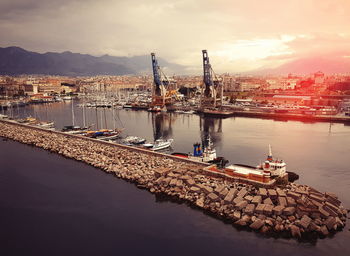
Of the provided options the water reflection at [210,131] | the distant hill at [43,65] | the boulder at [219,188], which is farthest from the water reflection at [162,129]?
the distant hill at [43,65]

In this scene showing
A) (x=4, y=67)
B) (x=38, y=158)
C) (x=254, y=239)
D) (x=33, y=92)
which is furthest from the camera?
(x=4, y=67)

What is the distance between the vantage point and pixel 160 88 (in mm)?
24344

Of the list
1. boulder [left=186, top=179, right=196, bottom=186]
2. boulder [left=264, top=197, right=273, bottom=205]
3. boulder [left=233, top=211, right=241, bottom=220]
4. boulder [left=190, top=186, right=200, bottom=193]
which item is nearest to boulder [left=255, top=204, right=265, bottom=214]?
boulder [left=264, top=197, right=273, bottom=205]

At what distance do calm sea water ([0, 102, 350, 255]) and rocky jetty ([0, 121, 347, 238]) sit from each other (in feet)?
0.61

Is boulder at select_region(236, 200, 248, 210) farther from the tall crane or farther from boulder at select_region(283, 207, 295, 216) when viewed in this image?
the tall crane

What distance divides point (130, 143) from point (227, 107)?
13.5 meters

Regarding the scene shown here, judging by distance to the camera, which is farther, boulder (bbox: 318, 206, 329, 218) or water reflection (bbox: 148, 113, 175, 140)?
water reflection (bbox: 148, 113, 175, 140)

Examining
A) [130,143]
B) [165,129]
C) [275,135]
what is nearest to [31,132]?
[130,143]

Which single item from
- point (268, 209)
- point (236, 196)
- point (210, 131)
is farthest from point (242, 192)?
point (210, 131)

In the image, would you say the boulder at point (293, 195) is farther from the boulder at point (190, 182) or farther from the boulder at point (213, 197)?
the boulder at point (190, 182)

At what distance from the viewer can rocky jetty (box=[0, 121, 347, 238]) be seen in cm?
441

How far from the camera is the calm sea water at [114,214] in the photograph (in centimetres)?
413

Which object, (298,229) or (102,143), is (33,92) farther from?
(298,229)

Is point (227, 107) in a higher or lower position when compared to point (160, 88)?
lower
